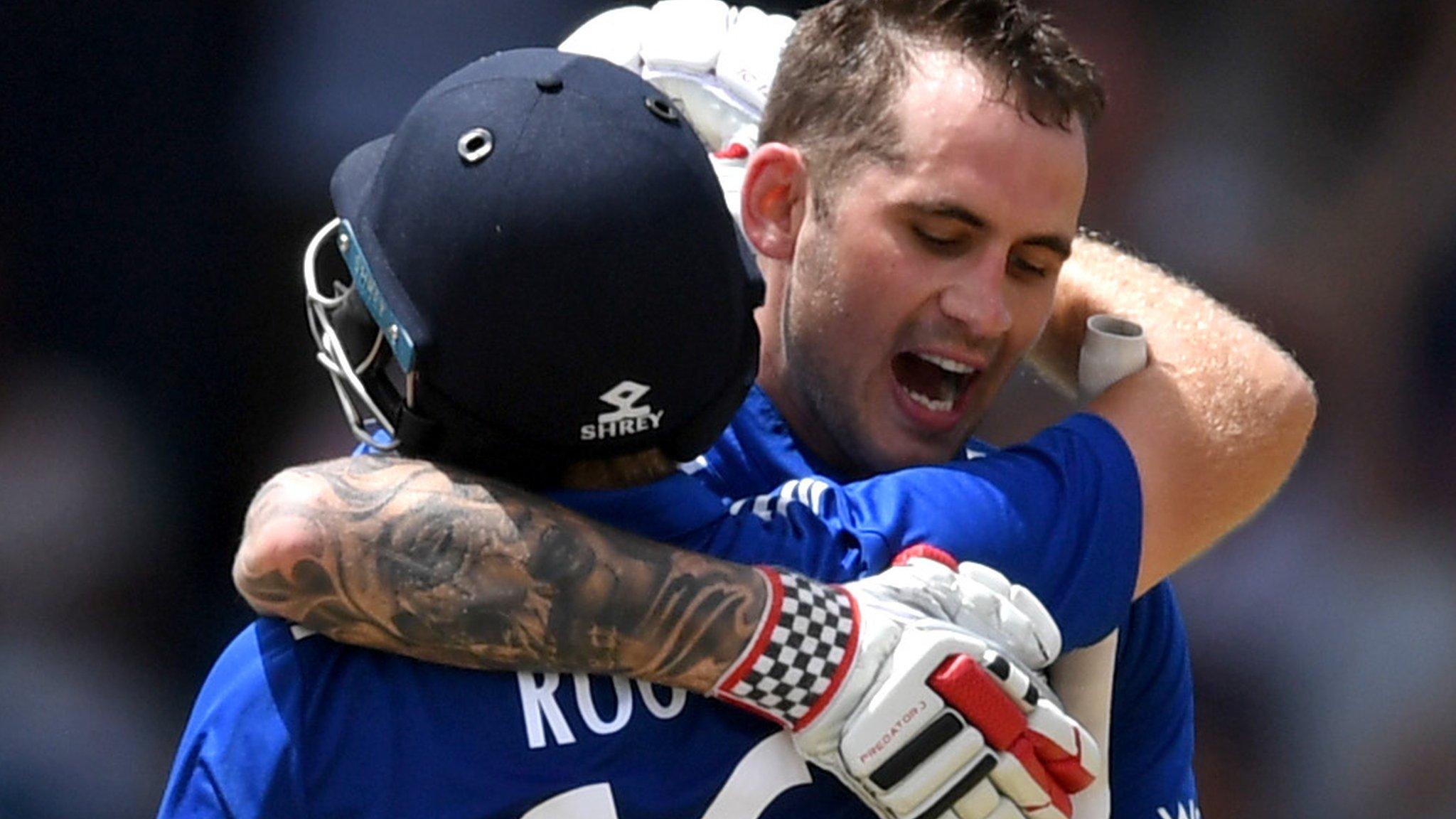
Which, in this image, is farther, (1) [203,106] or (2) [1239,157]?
(2) [1239,157]

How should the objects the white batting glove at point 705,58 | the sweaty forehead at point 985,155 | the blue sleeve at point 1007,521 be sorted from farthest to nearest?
the white batting glove at point 705,58 → the sweaty forehead at point 985,155 → the blue sleeve at point 1007,521

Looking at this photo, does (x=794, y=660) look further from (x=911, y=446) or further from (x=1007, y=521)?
(x=911, y=446)

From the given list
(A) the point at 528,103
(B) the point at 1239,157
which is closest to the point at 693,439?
(A) the point at 528,103

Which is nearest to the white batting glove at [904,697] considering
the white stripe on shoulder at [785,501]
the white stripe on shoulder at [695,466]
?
Answer: the white stripe on shoulder at [785,501]

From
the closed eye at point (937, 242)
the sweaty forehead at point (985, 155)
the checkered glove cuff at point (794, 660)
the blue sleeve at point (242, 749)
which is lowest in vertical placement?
the blue sleeve at point (242, 749)

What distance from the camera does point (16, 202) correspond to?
4008 mm

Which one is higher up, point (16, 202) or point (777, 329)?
point (777, 329)

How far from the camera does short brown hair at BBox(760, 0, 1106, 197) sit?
259 cm

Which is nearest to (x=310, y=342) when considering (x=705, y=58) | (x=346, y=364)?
(x=705, y=58)

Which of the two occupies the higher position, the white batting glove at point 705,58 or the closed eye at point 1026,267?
the white batting glove at point 705,58

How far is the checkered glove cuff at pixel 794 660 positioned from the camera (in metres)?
2.02

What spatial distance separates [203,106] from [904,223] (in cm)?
200

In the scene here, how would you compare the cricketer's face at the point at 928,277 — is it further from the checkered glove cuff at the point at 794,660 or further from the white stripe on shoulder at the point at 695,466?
the checkered glove cuff at the point at 794,660

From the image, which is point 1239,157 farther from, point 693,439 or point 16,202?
point 693,439
